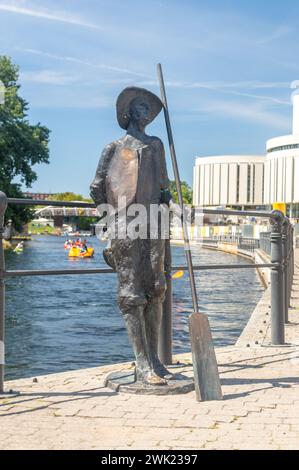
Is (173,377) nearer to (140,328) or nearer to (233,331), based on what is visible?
(140,328)

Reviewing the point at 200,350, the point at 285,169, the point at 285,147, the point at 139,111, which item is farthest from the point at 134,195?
the point at 285,147

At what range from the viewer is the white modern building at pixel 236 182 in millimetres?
145250

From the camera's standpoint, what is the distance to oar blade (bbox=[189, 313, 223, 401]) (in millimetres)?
4730

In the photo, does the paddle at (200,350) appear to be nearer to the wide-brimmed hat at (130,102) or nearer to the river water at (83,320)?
the wide-brimmed hat at (130,102)

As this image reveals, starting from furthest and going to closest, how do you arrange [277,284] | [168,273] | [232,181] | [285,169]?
[232,181] < [285,169] < [277,284] < [168,273]

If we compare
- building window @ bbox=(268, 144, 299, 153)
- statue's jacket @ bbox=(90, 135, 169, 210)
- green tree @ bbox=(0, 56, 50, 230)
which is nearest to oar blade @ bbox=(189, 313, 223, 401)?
statue's jacket @ bbox=(90, 135, 169, 210)

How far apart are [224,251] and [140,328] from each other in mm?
54204

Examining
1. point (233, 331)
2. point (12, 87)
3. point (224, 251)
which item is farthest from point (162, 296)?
point (224, 251)

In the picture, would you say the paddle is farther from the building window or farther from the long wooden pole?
the building window

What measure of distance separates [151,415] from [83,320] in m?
10.2

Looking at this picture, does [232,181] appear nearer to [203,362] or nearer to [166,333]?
[166,333]

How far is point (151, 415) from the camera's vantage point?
4301mm

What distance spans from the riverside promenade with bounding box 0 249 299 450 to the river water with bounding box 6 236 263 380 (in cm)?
372

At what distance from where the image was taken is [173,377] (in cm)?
515
